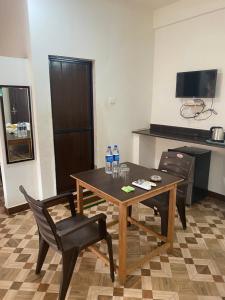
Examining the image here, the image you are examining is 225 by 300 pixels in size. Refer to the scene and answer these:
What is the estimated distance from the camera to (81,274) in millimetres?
2020

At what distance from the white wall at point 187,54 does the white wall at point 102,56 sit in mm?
202

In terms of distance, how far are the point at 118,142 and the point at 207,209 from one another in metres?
1.69

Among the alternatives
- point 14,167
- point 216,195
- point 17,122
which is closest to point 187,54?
point 216,195

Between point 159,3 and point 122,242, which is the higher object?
point 159,3

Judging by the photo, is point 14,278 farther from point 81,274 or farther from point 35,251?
point 81,274

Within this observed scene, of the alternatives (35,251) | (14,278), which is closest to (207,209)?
(35,251)

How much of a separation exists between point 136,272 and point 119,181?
82 centimetres

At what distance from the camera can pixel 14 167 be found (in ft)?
9.68

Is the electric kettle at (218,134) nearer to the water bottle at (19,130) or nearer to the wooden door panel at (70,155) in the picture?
the wooden door panel at (70,155)

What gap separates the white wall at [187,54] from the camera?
3.17 m

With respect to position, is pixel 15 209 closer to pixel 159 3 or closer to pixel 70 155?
pixel 70 155

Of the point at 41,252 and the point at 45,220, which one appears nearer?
the point at 45,220

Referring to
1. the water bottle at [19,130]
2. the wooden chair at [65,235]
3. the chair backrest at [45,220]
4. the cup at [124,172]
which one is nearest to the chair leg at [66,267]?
the wooden chair at [65,235]

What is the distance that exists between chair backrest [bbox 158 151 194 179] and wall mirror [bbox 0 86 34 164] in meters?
1.76
